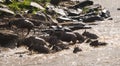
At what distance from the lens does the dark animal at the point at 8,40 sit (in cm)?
1947

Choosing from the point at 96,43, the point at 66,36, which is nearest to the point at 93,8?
the point at 66,36

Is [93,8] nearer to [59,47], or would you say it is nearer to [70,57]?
[59,47]

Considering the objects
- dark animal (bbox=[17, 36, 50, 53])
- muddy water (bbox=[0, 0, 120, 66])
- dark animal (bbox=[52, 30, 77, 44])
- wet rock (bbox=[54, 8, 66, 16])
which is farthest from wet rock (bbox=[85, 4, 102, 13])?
dark animal (bbox=[17, 36, 50, 53])

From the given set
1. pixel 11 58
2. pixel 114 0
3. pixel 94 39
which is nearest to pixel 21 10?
pixel 94 39

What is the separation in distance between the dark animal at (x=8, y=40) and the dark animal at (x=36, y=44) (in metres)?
0.30

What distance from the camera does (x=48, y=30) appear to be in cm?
2256

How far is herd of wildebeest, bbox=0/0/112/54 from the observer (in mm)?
19344

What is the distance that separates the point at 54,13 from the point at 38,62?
11.1m

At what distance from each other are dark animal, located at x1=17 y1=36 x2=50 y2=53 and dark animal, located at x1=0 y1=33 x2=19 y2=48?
30cm

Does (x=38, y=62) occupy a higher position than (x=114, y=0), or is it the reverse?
(x=38, y=62)

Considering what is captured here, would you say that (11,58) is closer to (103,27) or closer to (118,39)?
(118,39)

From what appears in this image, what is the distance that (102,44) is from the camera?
64.7 ft

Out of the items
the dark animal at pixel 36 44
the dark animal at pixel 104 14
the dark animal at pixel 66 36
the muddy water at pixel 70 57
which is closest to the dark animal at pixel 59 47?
the muddy water at pixel 70 57

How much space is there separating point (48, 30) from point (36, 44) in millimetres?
3839
